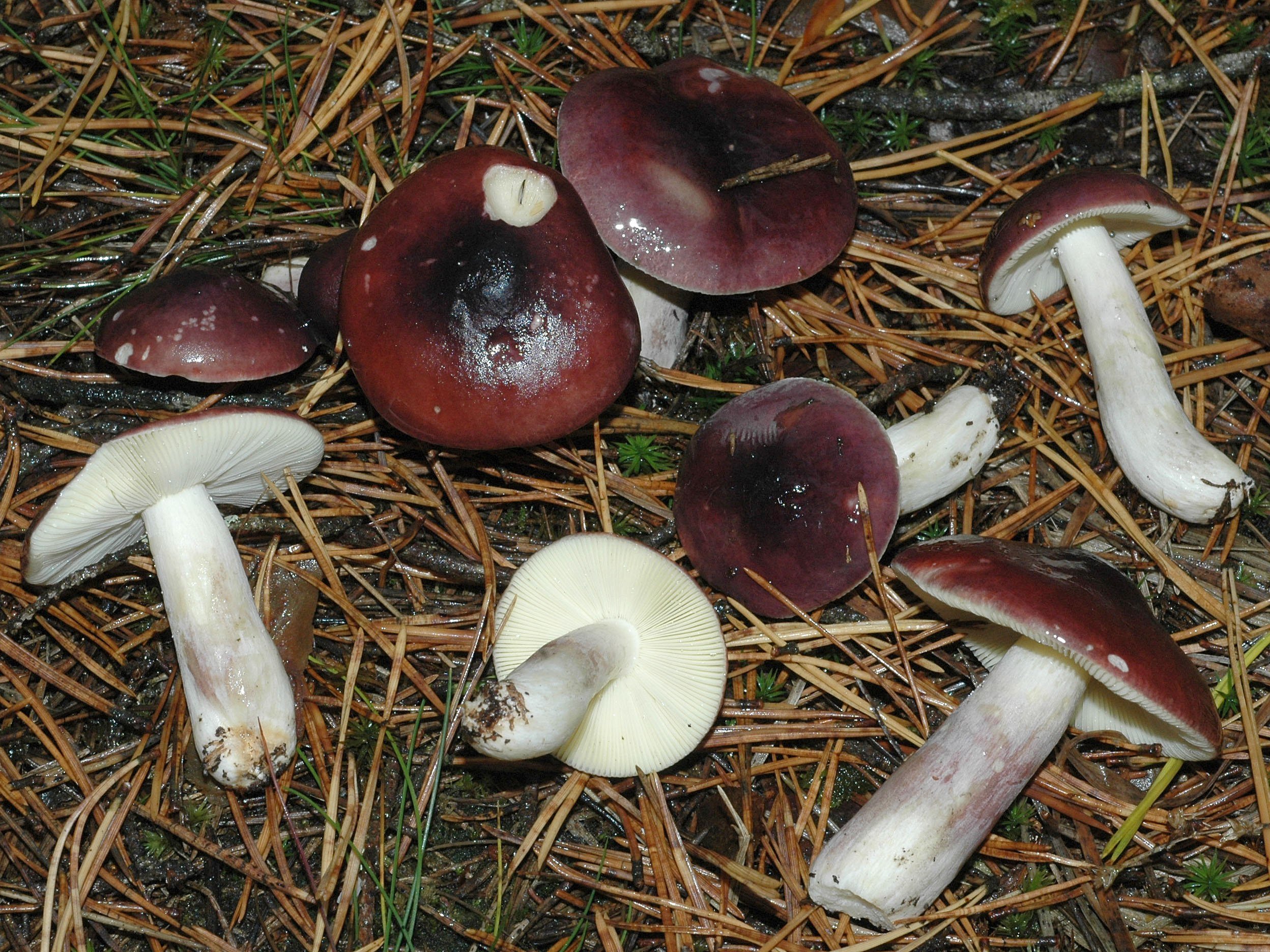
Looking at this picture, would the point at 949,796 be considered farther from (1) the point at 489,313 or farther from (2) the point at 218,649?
(2) the point at 218,649

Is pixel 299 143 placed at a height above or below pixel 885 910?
above

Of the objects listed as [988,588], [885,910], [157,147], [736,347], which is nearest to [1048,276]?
[736,347]

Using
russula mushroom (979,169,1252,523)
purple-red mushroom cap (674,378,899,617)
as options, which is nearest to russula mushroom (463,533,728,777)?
purple-red mushroom cap (674,378,899,617)

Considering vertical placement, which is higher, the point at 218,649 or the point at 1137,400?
the point at 1137,400

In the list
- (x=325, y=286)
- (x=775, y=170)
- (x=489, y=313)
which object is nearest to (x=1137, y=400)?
(x=775, y=170)

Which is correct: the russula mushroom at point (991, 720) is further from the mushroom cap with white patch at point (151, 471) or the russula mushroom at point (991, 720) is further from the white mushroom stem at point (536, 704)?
the mushroom cap with white patch at point (151, 471)

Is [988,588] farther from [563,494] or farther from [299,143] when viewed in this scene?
[299,143]
